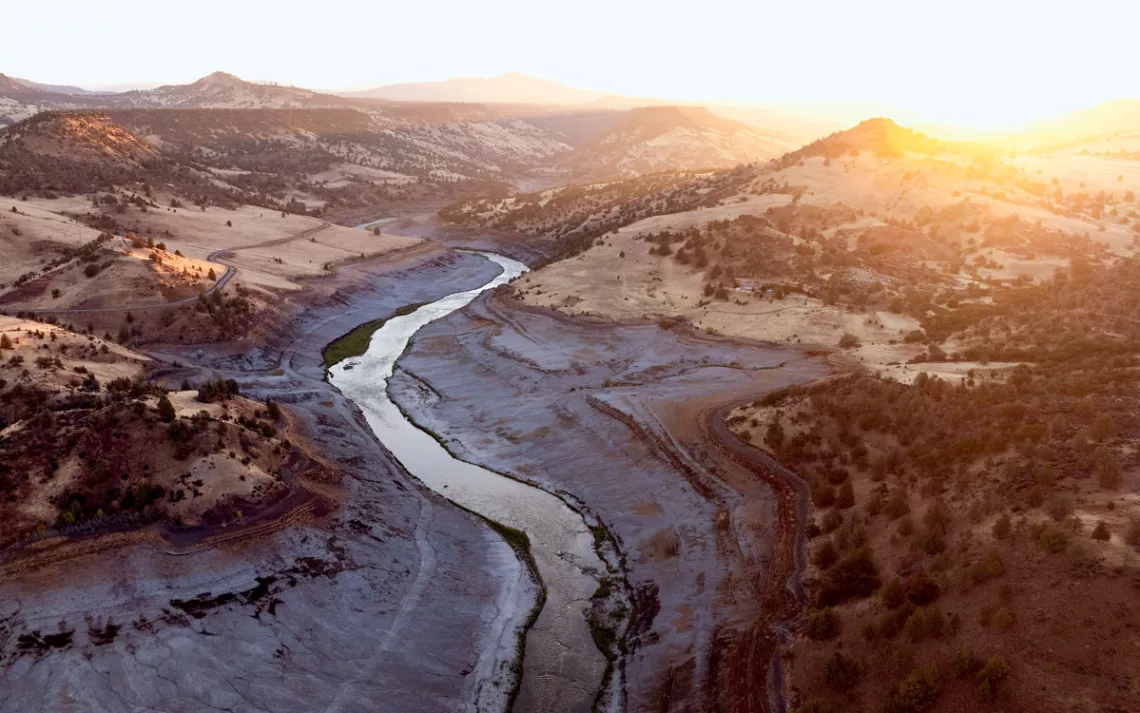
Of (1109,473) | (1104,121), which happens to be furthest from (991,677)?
(1104,121)

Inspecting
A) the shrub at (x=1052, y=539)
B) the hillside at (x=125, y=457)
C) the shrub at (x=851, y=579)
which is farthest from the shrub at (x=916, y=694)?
the hillside at (x=125, y=457)

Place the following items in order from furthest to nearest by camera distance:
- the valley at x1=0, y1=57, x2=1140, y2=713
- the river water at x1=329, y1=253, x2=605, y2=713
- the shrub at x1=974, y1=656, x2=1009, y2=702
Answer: the river water at x1=329, y1=253, x2=605, y2=713 < the valley at x1=0, y1=57, x2=1140, y2=713 < the shrub at x1=974, y1=656, x2=1009, y2=702

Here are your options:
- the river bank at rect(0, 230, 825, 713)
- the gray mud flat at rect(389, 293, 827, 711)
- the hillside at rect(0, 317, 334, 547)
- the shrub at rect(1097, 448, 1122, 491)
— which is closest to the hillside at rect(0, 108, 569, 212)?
the gray mud flat at rect(389, 293, 827, 711)

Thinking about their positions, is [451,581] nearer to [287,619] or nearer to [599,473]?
[287,619]

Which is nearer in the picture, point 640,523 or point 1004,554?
point 1004,554

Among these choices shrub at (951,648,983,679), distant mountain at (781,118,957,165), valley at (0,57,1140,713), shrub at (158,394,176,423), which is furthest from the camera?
distant mountain at (781,118,957,165)

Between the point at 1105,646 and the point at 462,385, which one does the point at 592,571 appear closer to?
the point at 1105,646

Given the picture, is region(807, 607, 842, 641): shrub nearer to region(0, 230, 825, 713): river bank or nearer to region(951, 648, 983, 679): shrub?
region(0, 230, 825, 713): river bank

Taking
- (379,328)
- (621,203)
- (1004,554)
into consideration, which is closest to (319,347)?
(379,328)
